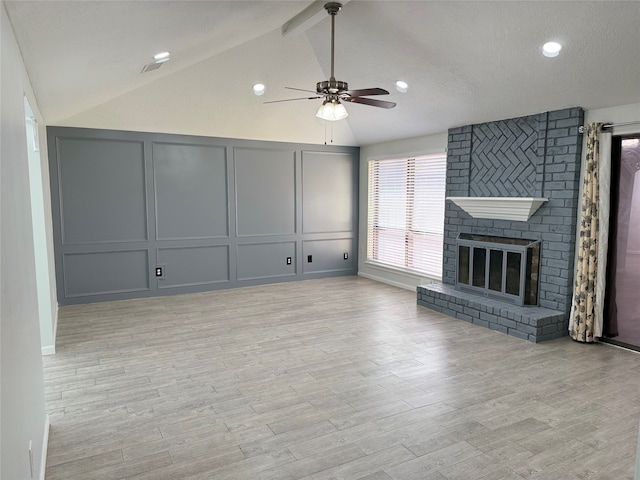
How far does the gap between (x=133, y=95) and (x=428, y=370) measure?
471 centimetres

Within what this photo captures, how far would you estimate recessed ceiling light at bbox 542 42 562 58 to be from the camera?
3.59 m

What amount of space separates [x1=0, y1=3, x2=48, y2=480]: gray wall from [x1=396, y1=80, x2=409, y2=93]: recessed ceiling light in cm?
379

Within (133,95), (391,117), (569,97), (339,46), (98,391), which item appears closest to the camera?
(98,391)

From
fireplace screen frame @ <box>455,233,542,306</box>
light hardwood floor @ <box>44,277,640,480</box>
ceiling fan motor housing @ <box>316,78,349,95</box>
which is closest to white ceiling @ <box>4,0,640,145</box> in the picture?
ceiling fan motor housing @ <box>316,78,349,95</box>

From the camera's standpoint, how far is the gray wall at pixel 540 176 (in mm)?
4586

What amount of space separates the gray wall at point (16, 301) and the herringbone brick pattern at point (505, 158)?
468 centimetres

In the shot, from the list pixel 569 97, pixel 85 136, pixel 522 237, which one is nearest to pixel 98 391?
pixel 85 136

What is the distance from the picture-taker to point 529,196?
4926 millimetres

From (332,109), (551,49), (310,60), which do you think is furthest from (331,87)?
(310,60)

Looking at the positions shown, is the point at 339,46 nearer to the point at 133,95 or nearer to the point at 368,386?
the point at 133,95

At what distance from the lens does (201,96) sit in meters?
5.73

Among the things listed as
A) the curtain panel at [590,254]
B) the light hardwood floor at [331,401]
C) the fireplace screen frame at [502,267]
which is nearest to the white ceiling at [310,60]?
the curtain panel at [590,254]

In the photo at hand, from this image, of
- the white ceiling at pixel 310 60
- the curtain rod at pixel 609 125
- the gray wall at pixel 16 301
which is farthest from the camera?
the curtain rod at pixel 609 125

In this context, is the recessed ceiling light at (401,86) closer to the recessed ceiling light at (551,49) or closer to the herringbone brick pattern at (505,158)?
the herringbone brick pattern at (505,158)
